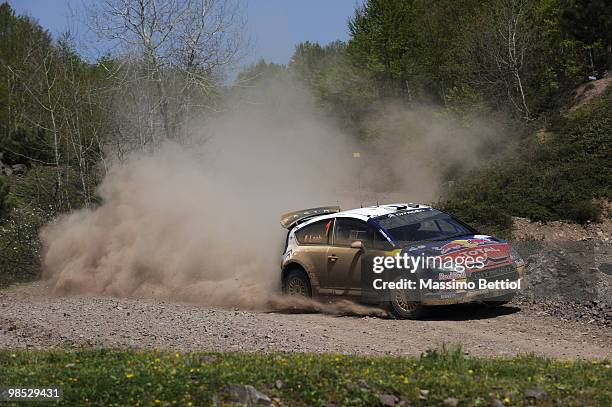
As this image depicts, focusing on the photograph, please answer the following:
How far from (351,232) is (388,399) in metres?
6.71

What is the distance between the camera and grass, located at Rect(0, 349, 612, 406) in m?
6.96

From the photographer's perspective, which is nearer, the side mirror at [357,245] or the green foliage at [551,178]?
the side mirror at [357,245]

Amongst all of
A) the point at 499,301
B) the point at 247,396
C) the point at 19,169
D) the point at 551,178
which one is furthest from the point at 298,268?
the point at 19,169

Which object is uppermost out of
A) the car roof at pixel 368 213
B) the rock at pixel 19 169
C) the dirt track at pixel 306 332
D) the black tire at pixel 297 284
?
the rock at pixel 19 169

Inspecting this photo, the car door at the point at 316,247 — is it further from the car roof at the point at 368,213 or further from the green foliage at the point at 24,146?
the green foliage at the point at 24,146

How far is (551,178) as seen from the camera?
27.0 m

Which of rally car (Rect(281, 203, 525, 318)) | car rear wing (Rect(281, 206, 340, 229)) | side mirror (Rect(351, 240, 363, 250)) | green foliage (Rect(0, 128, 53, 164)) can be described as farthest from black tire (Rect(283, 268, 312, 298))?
green foliage (Rect(0, 128, 53, 164))

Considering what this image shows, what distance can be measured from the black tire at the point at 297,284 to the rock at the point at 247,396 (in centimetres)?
682

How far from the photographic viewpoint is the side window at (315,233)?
13960 millimetres

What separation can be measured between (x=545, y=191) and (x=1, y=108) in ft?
118

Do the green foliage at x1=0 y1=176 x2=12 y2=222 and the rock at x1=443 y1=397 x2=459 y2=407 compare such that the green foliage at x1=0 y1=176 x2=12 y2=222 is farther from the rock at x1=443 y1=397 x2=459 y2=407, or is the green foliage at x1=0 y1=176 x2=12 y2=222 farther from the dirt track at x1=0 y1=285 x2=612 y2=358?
the rock at x1=443 y1=397 x2=459 y2=407

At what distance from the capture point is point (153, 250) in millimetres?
18391

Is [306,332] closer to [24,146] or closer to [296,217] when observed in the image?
[296,217]

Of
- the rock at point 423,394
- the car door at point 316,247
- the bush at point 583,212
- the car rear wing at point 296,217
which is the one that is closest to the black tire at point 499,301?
the car door at point 316,247
